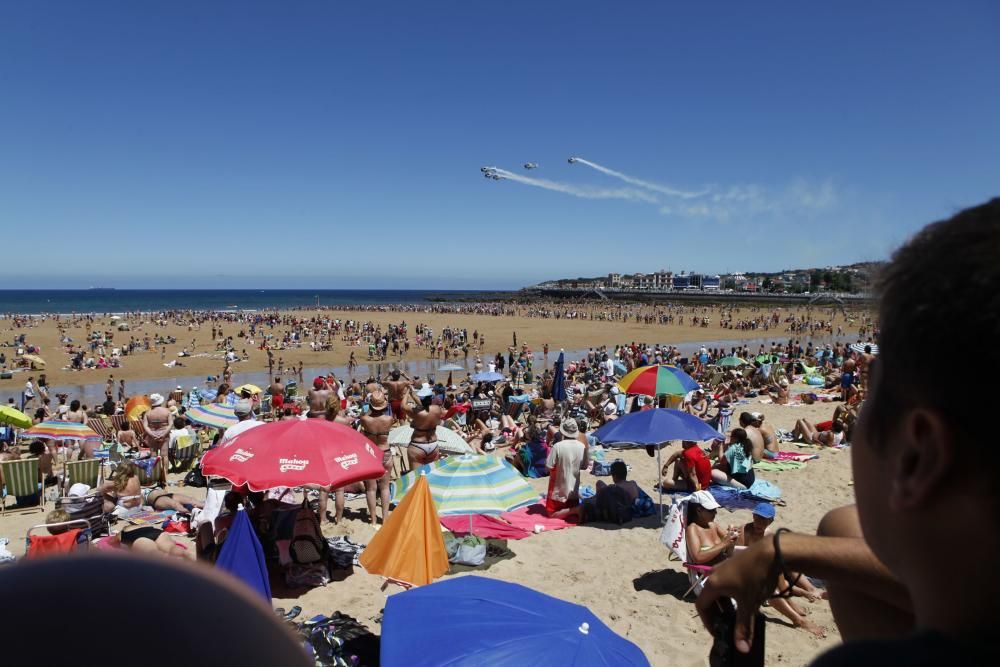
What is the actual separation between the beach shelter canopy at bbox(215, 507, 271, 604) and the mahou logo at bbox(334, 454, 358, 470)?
0.98 metres

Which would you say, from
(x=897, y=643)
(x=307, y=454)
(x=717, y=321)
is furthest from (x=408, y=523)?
(x=717, y=321)

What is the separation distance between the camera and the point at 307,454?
523cm

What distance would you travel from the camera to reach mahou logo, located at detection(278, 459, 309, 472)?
512cm

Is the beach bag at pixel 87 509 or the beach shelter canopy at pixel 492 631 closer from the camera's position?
the beach shelter canopy at pixel 492 631

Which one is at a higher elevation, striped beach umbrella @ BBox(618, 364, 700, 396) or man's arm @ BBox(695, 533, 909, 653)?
man's arm @ BBox(695, 533, 909, 653)

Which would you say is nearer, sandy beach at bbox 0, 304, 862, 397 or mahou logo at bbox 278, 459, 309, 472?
mahou logo at bbox 278, 459, 309, 472

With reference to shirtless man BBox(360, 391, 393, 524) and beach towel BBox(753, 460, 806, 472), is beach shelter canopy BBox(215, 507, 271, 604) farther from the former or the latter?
beach towel BBox(753, 460, 806, 472)

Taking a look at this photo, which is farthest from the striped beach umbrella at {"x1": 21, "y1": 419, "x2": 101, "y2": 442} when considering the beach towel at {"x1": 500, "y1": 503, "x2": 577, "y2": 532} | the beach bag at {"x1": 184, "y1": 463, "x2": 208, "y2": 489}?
the beach towel at {"x1": 500, "y1": 503, "x2": 577, "y2": 532}

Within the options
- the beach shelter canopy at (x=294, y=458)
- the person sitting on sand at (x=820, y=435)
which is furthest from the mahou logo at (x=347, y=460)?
the person sitting on sand at (x=820, y=435)

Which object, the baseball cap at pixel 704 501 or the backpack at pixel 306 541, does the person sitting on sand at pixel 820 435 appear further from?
the backpack at pixel 306 541

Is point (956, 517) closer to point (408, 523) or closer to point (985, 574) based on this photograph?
point (985, 574)

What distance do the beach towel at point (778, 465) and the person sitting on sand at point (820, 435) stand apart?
1918 mm

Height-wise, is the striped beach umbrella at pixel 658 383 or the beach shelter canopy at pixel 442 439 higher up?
the striped beach umbrella at pixel 658 383

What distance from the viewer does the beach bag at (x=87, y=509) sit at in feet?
20.8
